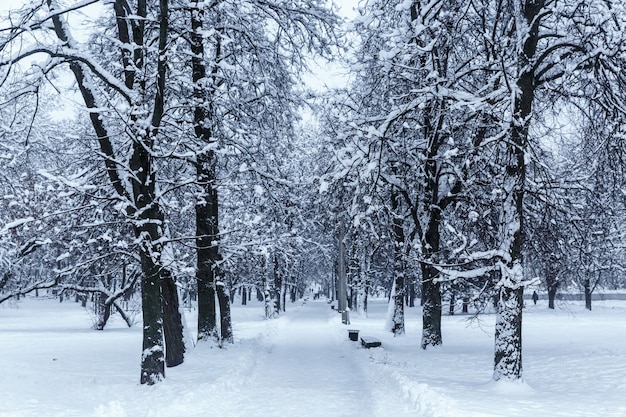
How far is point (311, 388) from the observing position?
10.7 meters

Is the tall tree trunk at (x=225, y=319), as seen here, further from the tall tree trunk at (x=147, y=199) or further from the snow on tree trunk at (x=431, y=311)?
the tall tree trunk at (x=147, y=199)

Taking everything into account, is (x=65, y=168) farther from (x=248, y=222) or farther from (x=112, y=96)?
(x=248, y=222)

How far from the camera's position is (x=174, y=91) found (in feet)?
44.7

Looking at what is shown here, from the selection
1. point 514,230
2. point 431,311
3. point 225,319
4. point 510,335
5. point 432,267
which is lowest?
point 225,319

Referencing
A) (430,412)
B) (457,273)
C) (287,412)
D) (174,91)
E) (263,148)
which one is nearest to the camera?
(430,412)

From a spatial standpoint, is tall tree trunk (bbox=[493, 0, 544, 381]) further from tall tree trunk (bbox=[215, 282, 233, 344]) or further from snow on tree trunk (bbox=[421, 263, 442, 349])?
tall tree trunk (bbox=[215, 282, 233, 344])

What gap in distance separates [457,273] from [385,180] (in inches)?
237

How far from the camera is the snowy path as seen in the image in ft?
28.3

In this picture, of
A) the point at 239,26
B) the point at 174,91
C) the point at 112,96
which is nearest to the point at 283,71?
the point at 239,26

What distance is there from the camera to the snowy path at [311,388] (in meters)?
8.63

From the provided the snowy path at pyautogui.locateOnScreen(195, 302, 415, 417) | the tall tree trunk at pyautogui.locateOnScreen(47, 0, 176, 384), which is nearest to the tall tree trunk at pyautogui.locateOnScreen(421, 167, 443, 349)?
the snowy path at pyautogui.locateOnScreen(195, 302, 415, 417)

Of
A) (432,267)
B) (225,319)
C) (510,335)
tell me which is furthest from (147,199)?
(432,267)

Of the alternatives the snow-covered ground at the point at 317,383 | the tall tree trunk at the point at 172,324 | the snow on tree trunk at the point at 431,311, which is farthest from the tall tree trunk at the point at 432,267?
the tall tree trunk at the point at 172,324

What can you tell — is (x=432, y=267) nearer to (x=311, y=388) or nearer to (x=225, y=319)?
(x=225, y=319)
